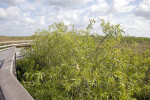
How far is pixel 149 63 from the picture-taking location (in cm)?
456

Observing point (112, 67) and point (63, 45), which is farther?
point (63, 45)

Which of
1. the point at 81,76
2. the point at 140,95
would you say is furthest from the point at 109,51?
the point at 140,95

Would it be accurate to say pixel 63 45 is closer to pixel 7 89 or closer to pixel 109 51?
pixel 109 51

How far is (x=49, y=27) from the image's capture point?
4797 millimetres

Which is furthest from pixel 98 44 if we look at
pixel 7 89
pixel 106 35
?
pixel 7 89

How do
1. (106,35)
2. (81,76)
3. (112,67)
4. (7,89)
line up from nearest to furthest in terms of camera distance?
(7,89)
(81,76)
(112,67)
(106,35)

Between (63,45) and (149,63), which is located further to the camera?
(149,63)

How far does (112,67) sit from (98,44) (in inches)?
28.2

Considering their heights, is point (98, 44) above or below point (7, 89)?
above

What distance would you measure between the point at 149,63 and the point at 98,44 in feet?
7.06

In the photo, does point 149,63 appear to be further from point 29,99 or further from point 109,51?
point 29,99

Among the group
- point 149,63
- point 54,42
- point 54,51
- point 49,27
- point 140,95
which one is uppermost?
point 49,27

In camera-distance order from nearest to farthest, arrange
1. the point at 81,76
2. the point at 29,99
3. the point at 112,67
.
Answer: the point at 29,99 < the point at 81,76 < the point at 112,67

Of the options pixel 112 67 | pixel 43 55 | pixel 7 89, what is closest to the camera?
pixel 7 89
